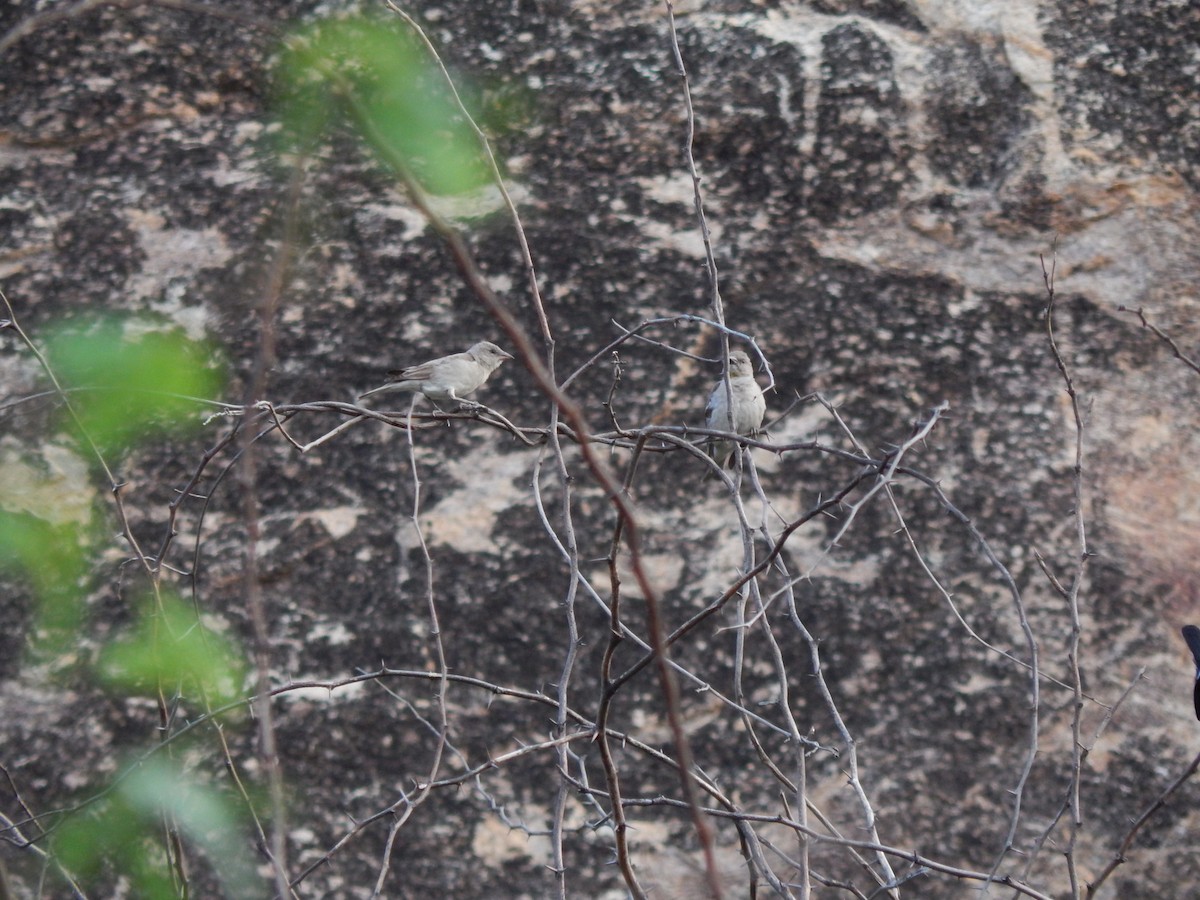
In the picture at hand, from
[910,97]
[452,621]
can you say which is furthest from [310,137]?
[910,97]

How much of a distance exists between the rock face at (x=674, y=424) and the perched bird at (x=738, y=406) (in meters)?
0.07

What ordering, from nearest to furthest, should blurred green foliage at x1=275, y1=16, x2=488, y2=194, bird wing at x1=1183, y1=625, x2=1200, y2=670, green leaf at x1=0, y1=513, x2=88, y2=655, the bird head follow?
bird wing at x1=1183, y1=625, x2=1200, y2=670, green leaf at x1=0, y1=513, x2=88, y2=655, blurred green foliage at x1=275, y1=16, x2=488, y2=194, the bird head

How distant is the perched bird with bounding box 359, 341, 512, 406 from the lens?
293 cm

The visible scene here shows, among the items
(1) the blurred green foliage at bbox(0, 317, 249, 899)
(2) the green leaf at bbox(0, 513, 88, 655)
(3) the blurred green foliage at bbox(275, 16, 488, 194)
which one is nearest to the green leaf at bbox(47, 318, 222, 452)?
(1) the blurred green foliage at bbox(0, 317, 249, 899)

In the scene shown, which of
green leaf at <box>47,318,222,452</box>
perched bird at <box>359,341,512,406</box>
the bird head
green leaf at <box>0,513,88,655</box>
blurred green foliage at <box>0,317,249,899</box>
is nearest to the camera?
blurred green foliage at <box>0,317,249,899</box>

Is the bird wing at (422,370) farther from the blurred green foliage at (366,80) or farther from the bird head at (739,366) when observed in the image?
the bird head at (739,366)

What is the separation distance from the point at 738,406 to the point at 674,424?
1.42 feet

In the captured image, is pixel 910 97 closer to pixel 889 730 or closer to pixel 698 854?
pixel 889 730

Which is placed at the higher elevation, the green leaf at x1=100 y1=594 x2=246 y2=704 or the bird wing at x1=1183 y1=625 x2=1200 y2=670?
the bird wing at x1=1183 y1=625 x2=1200 y2=670

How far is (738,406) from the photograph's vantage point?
134 inches

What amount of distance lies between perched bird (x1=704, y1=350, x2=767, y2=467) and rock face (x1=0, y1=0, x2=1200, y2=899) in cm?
7

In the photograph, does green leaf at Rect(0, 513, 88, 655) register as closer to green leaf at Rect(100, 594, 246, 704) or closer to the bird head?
green leaf at Rect(100, 594, 246, 704)

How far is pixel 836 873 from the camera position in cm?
256

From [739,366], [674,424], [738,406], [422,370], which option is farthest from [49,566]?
[739,366]
